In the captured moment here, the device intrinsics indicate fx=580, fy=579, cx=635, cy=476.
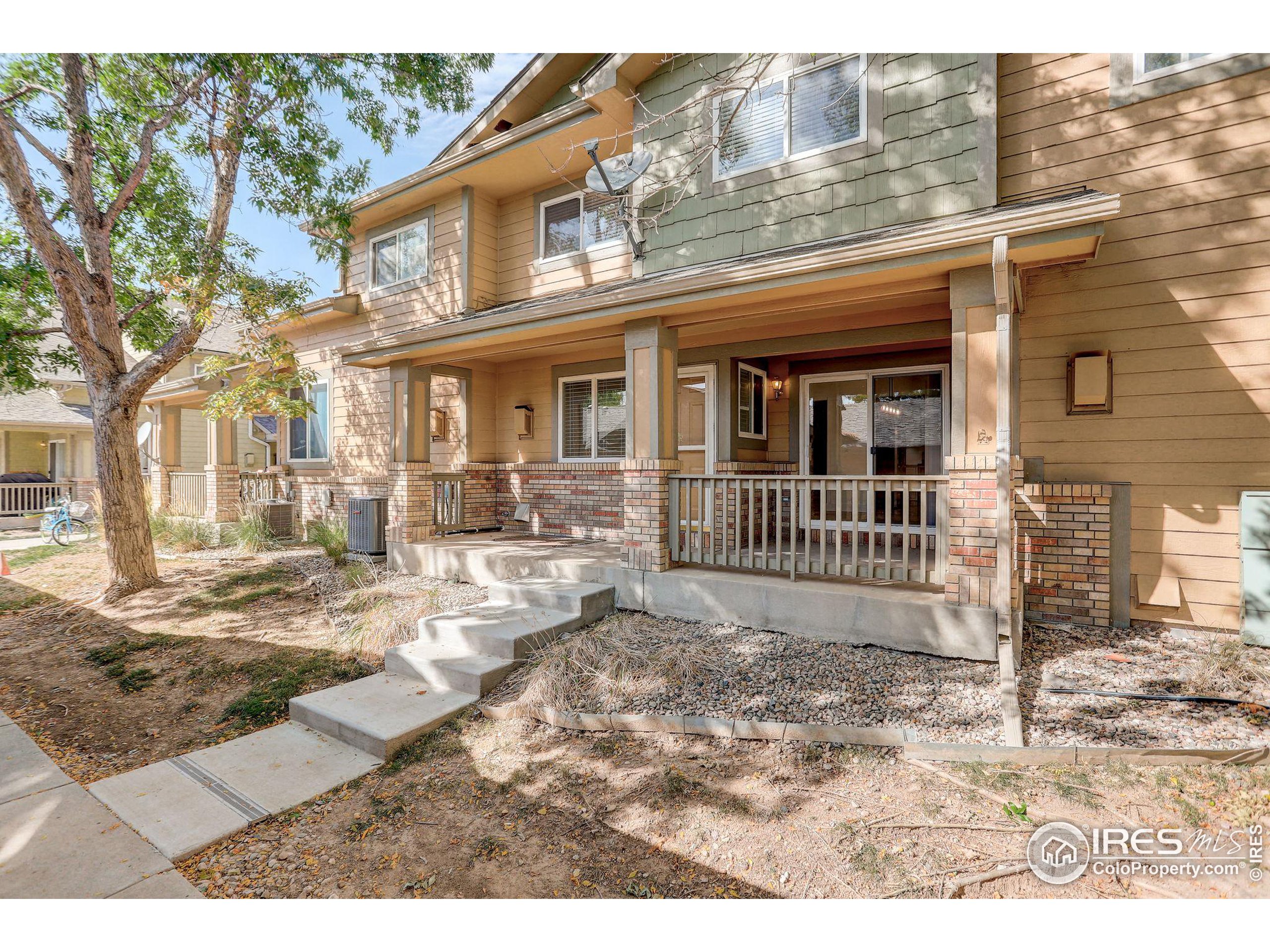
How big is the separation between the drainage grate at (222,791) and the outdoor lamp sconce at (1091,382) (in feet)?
21.6

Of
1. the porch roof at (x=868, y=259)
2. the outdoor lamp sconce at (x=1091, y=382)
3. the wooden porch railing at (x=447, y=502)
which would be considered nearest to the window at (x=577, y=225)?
the porch roof at (x=868, y=259)

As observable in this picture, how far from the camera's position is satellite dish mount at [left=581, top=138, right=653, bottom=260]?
6.17 metres

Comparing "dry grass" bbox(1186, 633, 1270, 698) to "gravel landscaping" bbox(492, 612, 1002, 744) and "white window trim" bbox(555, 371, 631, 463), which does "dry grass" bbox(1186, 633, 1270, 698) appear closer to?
"gravel landscaping" bbox(492, 612, 1002, 744)

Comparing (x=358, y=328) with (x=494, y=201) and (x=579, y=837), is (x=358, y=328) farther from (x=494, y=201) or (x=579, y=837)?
(x=579, y=837)

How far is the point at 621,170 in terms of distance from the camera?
261 inches

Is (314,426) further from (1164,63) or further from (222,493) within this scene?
(1164,63)

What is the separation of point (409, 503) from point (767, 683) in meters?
5.70

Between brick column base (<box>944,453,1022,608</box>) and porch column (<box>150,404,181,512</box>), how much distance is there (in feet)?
50.8

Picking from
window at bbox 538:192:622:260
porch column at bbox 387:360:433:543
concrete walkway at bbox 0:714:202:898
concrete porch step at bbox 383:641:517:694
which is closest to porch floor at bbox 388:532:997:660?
porch column at bbox 387:360:433:543

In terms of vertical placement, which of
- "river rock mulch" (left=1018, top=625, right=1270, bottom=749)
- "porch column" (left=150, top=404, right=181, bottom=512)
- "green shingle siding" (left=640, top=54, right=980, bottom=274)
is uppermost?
"green shingle siding" (left=640, top=54, right=980, bottom=274)

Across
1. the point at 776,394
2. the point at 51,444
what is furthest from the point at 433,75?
the point at 51,444

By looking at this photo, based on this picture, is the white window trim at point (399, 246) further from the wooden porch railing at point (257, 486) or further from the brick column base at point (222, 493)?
the brick column base at point (222, 493)

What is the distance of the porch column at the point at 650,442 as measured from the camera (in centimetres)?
579

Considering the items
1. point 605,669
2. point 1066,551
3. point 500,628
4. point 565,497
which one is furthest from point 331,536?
point 1066,551
